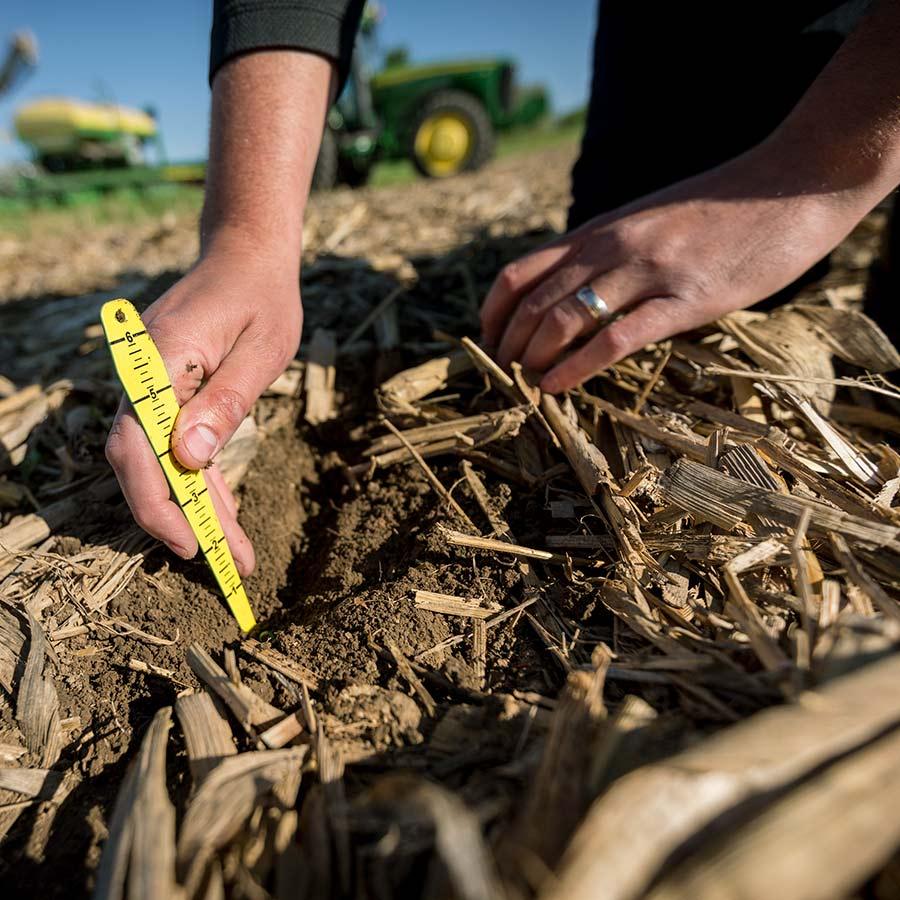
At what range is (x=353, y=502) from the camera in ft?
5.50

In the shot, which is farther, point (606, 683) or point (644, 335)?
point (644, 335)

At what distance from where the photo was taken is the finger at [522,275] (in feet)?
5.72

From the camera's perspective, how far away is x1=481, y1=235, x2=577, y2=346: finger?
1.74 metres

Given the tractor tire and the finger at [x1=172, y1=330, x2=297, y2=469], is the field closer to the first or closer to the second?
the finger at [x1=172, y1=330, x2=297, y2=469]

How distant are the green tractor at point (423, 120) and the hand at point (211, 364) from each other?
9799 mm

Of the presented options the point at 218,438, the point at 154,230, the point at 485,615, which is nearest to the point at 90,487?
the point at 218,438

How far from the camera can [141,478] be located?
1253 millimetres

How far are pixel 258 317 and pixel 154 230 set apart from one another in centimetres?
508

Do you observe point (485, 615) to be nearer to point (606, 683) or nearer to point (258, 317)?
point (606, 683)

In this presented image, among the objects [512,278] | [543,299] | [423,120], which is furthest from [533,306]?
[423,120]

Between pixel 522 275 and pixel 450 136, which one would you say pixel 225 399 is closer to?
pixel 522 275

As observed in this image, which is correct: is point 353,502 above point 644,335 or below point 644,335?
below

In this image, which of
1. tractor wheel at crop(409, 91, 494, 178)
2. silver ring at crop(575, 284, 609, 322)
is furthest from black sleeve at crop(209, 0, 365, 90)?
tractor wheel at crop(409, 91, 494, 178)

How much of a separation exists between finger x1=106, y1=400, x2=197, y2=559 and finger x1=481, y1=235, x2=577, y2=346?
1.01m
